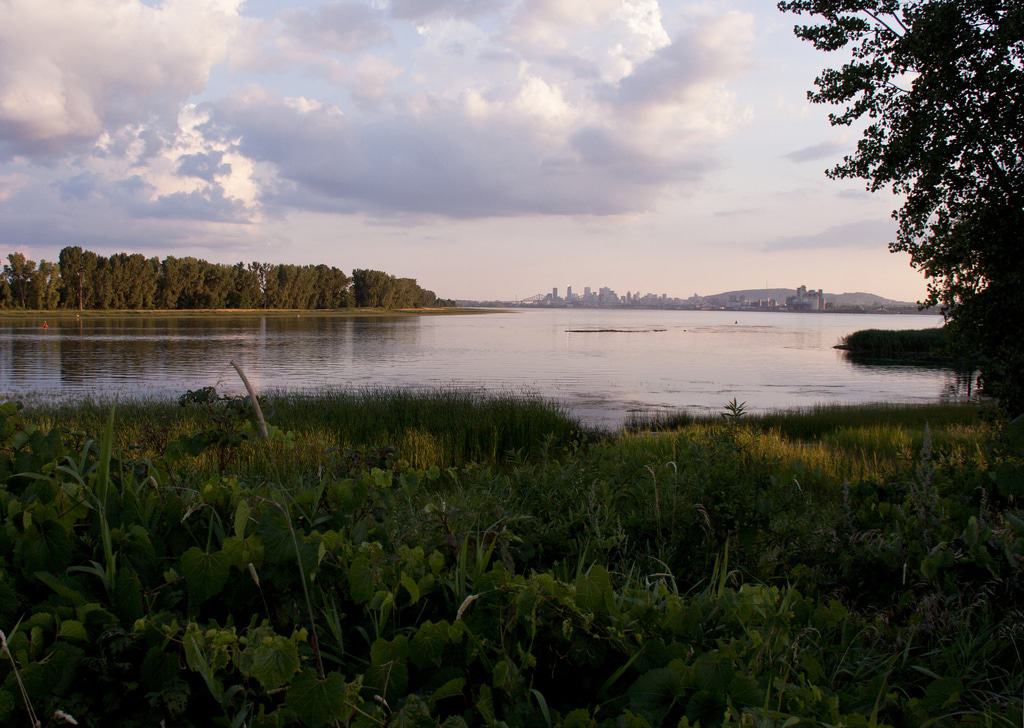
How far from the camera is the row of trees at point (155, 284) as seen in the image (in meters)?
105

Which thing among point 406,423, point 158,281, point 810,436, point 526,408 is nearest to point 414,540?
point 406,423

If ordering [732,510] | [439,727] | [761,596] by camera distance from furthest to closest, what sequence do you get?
[732,510] → [761,596] → [439,727]

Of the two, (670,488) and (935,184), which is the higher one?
(935,184)

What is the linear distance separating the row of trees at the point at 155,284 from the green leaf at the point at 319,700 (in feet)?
400

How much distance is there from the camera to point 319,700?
1.74m

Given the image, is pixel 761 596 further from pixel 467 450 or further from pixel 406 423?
pixel 406 423

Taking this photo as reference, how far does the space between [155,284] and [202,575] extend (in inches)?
5192

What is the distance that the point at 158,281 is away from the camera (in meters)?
123

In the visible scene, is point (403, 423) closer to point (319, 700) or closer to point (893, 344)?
point (319, 700)

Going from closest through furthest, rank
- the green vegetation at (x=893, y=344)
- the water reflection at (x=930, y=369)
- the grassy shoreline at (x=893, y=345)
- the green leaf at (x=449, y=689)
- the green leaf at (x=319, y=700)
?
the green leaf at (x=319, y=700) < the green leaf at (x=449, y=689) < the water reflection at (x=930, y=369) < the grassy shoreline at (x=893, y=345) < the green vegetation at (x=893, y=344)

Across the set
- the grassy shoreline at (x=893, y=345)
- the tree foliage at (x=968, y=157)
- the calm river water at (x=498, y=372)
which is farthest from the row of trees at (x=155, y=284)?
the tree foliage at (x=968, y=157)

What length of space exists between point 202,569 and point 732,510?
2.90 meters

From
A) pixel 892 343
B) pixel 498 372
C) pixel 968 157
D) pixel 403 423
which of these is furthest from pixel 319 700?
pixel 892 343

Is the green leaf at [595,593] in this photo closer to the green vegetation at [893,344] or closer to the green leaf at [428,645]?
the green leaf at [428,645]
